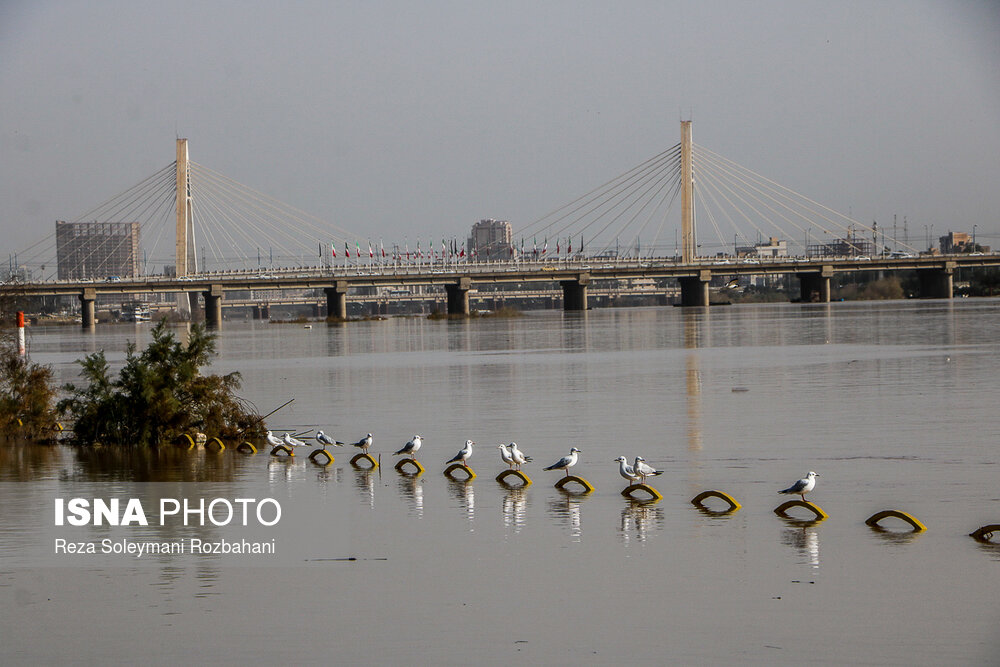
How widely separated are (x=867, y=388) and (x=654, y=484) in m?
16.1

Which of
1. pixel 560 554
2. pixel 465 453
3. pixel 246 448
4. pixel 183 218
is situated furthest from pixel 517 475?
pixel 183 218

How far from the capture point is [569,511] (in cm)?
1516

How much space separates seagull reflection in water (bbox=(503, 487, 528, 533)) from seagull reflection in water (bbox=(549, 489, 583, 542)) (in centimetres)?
37

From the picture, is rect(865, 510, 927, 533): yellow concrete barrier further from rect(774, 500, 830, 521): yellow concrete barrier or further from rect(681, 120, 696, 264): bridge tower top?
rect(681, 120, 696, 264): bridge tower top

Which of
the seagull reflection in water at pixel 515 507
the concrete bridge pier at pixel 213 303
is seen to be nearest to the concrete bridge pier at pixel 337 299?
the concrete bridge pier at pixel 213 303

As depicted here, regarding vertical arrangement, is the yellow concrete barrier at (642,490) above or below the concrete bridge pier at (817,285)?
below

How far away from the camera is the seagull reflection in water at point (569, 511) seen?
13929 mm

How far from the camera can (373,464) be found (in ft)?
65.0

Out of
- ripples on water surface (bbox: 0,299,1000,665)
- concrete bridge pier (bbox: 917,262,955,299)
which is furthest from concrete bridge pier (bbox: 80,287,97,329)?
ripples on water surface (bbox: 0,299,1000,665)

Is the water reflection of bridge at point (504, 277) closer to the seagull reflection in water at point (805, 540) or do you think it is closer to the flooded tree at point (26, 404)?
the flooded tree at point (26, 404)

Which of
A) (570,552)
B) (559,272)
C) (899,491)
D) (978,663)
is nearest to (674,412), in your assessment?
(899,491)

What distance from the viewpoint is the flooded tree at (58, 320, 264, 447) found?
75.3 feet

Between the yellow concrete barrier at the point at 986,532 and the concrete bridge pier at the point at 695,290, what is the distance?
125 m

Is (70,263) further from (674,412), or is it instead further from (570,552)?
(570,552)
